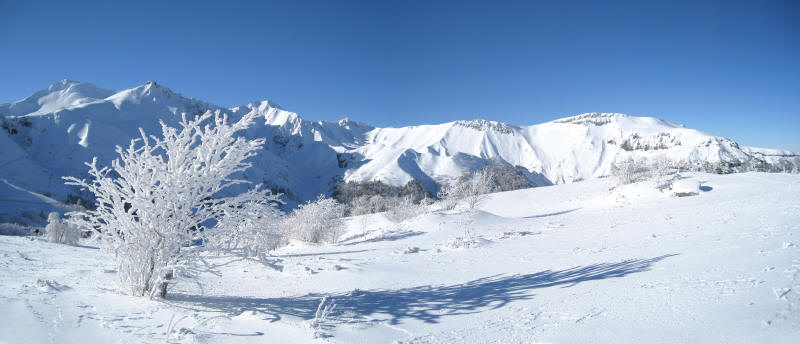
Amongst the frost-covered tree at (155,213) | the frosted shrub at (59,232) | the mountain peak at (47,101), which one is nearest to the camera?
the frost-covered tree at (155,213)

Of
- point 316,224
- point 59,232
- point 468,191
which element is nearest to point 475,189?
point 468,191

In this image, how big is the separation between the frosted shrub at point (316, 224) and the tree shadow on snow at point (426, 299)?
49.1 ft

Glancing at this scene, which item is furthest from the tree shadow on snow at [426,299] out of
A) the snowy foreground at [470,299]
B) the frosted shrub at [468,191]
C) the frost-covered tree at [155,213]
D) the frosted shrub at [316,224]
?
the frosted shrub at [468,191]

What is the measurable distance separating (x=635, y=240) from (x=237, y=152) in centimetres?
1066

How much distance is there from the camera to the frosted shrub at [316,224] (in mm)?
21344

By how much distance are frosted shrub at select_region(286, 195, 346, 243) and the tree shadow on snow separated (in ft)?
49.1

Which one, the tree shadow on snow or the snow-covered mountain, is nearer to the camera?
the tree shadow on snow

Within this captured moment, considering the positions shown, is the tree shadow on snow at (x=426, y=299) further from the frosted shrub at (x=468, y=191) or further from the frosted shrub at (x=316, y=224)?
the frosted shrub at (x=468, y=191)

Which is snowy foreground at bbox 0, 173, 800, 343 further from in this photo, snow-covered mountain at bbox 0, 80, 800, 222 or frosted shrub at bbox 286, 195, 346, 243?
snow-covered mountain at bbox 0, 80, 800, 222

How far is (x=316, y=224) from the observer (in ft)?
69.9

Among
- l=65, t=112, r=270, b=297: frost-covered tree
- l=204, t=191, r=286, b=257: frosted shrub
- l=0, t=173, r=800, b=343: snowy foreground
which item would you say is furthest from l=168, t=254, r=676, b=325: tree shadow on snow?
l=204, t=191, r=286, b=257: frosted shrub

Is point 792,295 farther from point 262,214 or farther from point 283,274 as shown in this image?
point 283,274

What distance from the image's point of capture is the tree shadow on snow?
5.03 metres

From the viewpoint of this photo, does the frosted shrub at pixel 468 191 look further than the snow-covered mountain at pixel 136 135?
No
